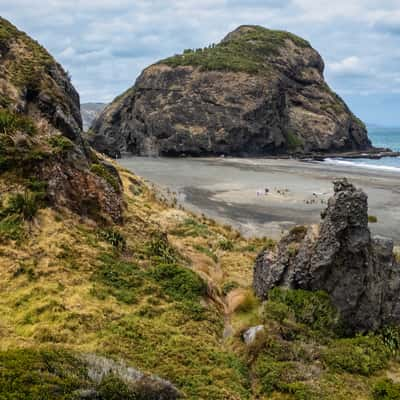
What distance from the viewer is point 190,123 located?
11025 centimetres

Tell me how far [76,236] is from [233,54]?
120316 mm

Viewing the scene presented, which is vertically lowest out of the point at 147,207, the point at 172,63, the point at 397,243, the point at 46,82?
the point at 397,243

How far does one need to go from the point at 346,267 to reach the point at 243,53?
123129 millimetres

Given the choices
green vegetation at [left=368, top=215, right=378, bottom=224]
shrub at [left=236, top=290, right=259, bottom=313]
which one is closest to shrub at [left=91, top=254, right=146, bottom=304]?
shrub at [left=236, top=290, right=259, bottom=313]

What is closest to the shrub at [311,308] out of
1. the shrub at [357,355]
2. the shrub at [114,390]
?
the shrub at [357,355]

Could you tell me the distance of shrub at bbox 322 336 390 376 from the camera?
13.1 metres

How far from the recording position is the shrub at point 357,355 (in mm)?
13078

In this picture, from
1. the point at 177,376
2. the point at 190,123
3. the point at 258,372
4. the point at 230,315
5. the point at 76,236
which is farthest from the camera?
the point at 190,123

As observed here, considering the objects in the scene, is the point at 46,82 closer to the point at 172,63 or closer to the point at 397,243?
the point at 397,243

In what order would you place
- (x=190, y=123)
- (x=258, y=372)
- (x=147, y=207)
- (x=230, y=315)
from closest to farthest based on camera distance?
1. (x=258, y=372)
2. (x=230, y=315)
3. (x=147, y=207)
4. (x=190, y=123)

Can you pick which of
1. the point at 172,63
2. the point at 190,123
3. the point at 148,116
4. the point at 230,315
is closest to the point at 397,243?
the point at 230,315

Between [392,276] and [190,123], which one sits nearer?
[392,276]

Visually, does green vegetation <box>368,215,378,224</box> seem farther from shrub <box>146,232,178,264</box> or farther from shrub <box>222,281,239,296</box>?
shrub <box>146,232,178,264</box>

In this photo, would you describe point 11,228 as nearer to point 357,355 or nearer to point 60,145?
point 60,145
